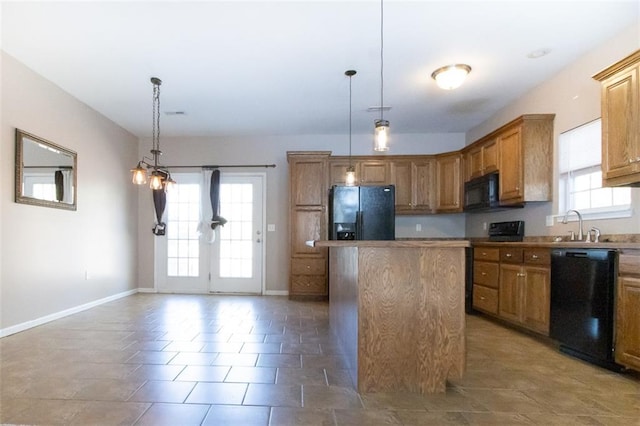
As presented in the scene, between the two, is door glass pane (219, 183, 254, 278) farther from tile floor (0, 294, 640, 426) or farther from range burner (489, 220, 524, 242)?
range burner (489, 220, 524, 242)

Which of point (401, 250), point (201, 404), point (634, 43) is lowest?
point (201, 404)

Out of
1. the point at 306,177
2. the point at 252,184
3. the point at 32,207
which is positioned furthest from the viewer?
the point at 252,184

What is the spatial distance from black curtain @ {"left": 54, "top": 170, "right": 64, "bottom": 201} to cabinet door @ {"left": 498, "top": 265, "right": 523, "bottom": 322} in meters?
5.16

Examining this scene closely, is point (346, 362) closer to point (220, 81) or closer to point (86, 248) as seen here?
point (220, 81)

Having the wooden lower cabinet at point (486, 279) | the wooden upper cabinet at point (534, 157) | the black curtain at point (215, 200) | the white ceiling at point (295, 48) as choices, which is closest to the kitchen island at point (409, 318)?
the white ceiling at point (295, 48)

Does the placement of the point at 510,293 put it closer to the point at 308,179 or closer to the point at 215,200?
the point at 308,179

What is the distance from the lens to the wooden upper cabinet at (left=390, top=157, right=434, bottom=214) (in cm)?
520

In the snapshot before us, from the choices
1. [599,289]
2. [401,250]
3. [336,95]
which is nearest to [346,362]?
[401,250]

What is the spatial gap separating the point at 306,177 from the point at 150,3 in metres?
3.02

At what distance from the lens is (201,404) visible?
6.19 ft

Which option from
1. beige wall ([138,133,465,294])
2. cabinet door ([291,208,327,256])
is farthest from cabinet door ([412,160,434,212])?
cabinet door ([291,208,327,256])

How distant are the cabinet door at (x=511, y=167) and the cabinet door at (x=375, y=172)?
169 cm

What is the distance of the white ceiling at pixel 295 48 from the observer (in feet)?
8.09

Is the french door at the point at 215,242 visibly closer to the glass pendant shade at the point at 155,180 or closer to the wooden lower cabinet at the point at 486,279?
the glass pendant shade at the point at 155,180
